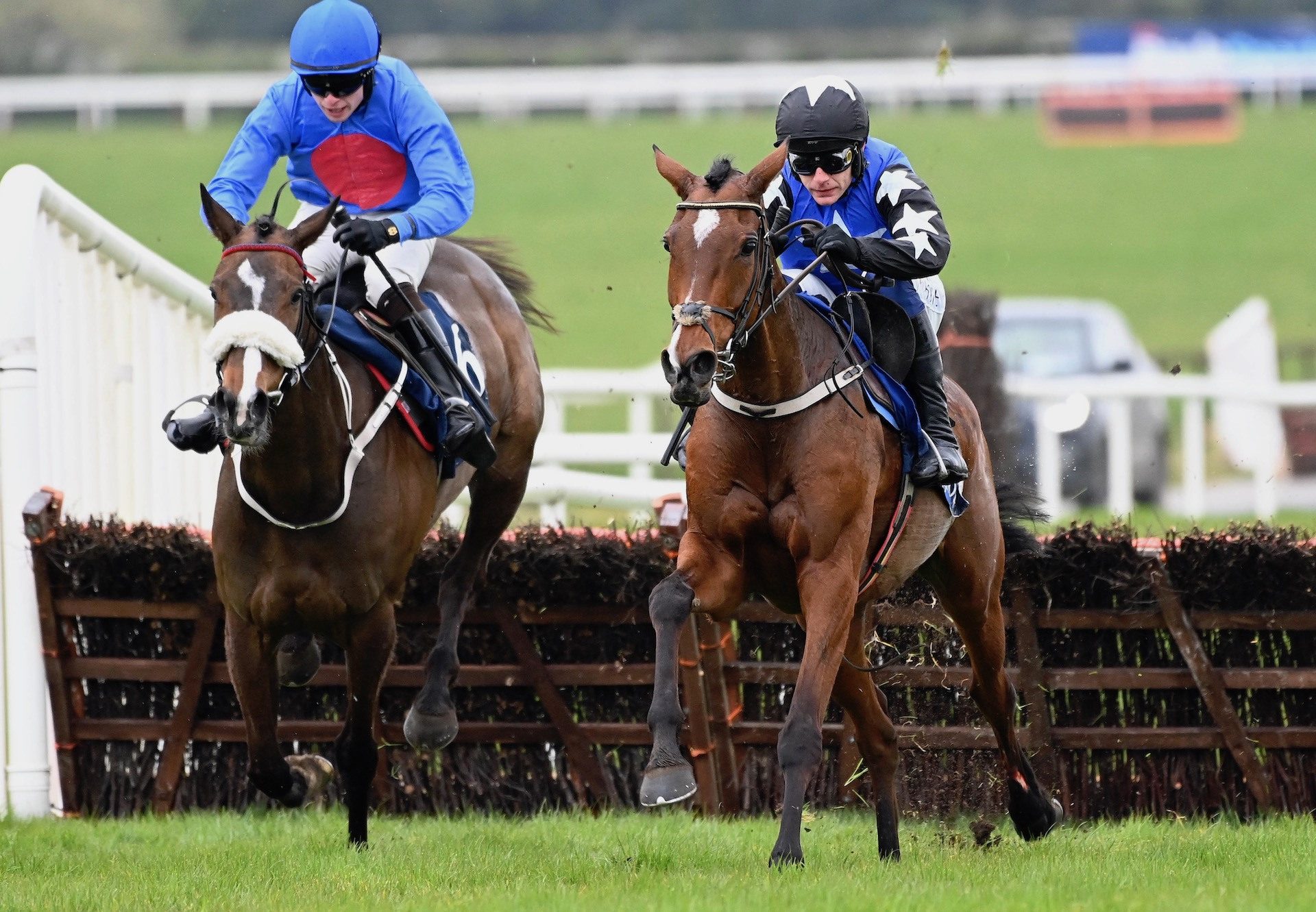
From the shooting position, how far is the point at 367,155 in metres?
6.91

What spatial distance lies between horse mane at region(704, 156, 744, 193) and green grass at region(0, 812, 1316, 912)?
1.93 metres

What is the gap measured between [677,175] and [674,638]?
1337mm

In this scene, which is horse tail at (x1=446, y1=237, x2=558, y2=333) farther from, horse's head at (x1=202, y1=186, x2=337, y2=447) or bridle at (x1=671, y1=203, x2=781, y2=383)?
bridle at (x1=671, y1=203, x2=781, y2=383)

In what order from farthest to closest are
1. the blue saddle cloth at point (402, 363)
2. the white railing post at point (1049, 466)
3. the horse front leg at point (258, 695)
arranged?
the white railing post at point (1049, 466)
the blue saddle cloth at point (402, 363)
the horse front leg at point (258, 695)

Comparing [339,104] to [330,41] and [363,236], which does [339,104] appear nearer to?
[330,41]

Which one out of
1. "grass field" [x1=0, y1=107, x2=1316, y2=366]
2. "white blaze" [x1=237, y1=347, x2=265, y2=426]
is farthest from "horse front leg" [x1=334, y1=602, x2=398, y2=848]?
"grass field" [x1=0, y1=107, x2=1316, y2=366]

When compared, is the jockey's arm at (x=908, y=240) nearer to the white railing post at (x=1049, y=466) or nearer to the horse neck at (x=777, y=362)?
the horse neck at (x=777, y=362)

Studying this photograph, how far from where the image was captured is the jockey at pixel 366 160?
6457mm

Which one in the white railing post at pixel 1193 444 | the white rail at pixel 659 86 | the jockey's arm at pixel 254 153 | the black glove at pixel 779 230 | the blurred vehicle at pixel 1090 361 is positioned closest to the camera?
the black glove at pixel 779 230

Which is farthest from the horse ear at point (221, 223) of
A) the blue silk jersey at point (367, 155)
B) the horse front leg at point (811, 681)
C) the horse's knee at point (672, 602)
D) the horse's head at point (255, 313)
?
the horse front leg at point (811, 681)

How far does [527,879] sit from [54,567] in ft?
9.71

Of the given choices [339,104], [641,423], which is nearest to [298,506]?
[339,104]

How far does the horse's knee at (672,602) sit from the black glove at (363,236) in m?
1.58

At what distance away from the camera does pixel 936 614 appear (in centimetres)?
714
